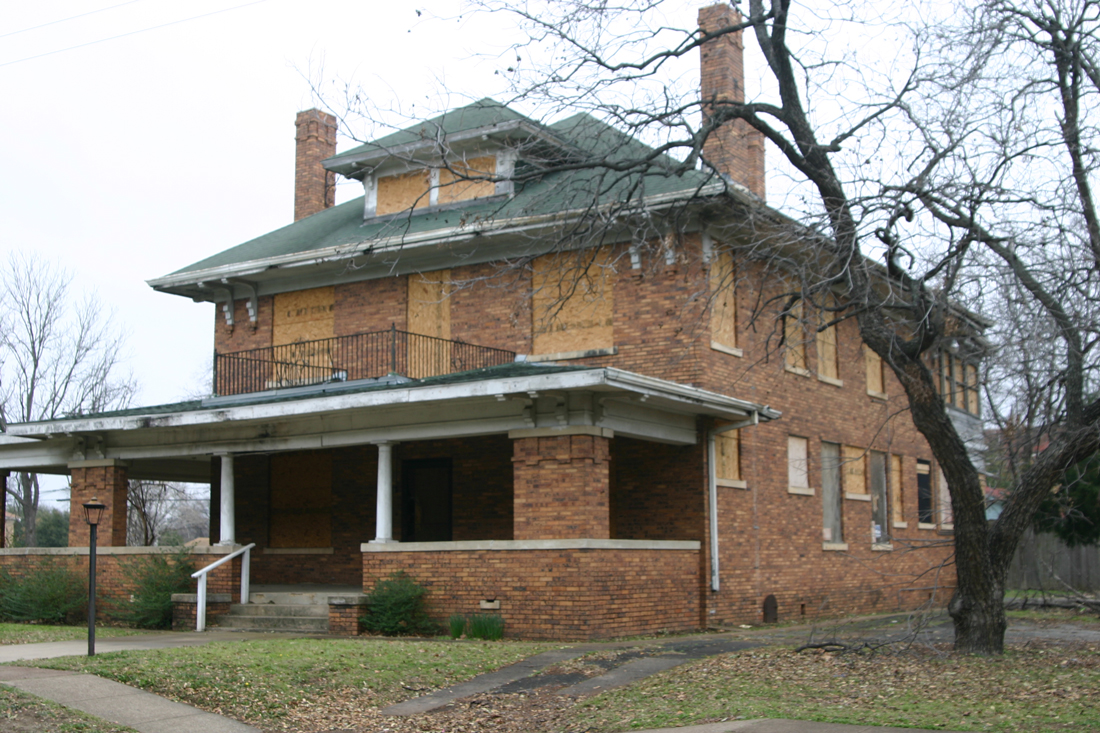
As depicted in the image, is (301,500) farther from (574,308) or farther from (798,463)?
(798,463)

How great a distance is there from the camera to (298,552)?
840 inches

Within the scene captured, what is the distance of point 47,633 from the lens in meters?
15.6

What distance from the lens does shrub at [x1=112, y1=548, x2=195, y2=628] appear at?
57.5ft

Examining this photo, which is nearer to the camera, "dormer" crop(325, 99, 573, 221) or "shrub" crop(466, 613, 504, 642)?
"shrub" crop(466, 613, 504, 642)

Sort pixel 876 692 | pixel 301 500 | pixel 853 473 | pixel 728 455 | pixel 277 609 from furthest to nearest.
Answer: pixel 853 473 → pixel 301 500 → pixel 728 455 → pixel 277 609 → pixel 876 692

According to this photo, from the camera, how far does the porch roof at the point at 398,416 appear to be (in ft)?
49.8

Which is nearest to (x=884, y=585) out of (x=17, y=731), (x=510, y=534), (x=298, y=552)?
(x=510, y=534)

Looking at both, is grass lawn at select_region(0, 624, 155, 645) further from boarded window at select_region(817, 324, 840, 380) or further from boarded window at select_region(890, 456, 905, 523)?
boarded window at select_region(890, 456, 905, 523)

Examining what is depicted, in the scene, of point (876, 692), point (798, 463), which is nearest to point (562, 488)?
point (876, 692)

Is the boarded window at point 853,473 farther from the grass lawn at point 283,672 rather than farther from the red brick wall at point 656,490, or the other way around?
the grass lawn at point 283,672

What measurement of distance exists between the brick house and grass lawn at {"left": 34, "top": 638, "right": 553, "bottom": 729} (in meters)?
3.08

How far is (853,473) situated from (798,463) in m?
2.75

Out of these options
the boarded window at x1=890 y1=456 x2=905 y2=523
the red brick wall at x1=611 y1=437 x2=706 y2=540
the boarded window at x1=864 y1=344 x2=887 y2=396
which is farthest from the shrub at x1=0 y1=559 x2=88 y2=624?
the boarded window at x1=890 y1=456 x2=905 y2=523

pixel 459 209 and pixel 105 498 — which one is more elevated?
pixel 459 209
